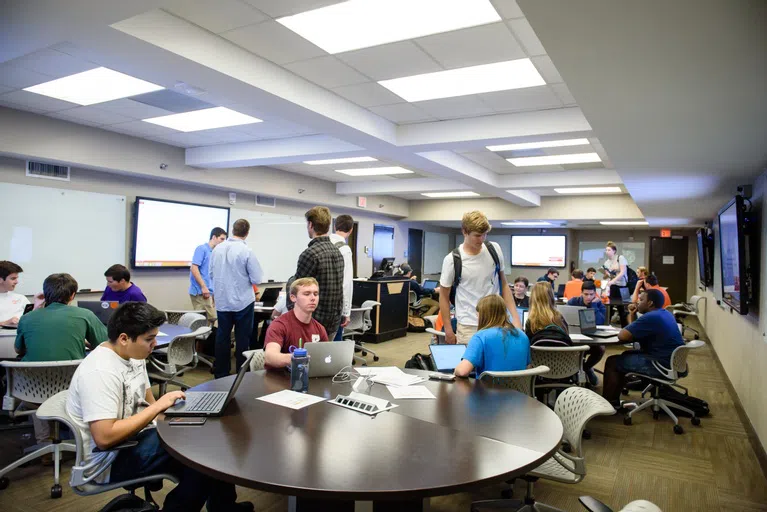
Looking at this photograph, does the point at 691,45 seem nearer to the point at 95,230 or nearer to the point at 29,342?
the point at 29,342

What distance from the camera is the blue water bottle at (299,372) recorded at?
2.37m

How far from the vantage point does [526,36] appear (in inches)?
127

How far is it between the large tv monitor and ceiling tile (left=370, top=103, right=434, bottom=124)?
2.97m

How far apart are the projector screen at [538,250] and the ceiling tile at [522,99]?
1093 cm

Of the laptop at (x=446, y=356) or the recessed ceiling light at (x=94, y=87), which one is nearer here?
the laptop at (x=446, y=356)

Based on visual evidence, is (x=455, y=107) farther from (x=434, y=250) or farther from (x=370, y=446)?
(x=434, y=250)

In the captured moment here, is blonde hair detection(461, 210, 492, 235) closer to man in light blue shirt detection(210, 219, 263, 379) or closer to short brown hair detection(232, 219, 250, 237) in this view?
man in light blue shirt detection(210, 219, 263, 379)

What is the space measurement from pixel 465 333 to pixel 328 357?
136 cm

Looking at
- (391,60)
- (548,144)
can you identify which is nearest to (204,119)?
(391,60)

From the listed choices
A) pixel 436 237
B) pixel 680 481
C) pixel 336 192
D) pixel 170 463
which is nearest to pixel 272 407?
pixel 170 463

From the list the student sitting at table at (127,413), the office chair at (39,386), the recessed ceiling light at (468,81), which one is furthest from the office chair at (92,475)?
the recessed ceiling light at (468,81)

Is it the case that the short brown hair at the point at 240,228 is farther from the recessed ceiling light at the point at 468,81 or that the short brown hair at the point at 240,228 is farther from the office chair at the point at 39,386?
the office chair at the point at 39,386

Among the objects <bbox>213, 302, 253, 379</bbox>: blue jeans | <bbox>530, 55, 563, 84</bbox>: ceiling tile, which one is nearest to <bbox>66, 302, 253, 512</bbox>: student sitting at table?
<bbox>213, 302, 253, 379</bbox>: blue jeans

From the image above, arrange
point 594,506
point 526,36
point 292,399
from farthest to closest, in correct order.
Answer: point 526,36 → point 292,399 → point 594,506
